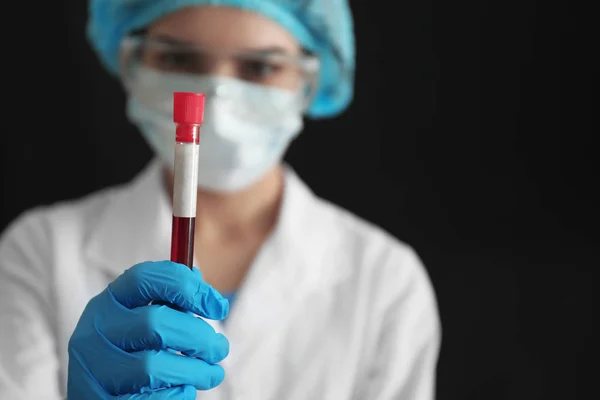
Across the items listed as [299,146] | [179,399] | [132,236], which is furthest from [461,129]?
[179,399]

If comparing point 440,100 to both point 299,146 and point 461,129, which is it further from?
point 299,146

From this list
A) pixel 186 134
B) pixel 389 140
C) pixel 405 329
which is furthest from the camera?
pixel 389 140

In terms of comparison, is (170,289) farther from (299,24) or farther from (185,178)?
(299,24)

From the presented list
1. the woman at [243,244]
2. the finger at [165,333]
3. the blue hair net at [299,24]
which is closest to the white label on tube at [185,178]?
the finger at [165,333]

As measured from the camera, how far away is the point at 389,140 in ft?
3.98

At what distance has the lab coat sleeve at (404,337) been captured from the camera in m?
0.94

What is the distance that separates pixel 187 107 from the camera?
0.52 meters

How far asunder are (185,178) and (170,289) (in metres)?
0.13

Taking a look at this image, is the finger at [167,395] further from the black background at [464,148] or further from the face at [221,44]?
the black background at [464,148]

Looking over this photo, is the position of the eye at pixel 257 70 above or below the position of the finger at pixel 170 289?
above

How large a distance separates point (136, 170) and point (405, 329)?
0.71 m

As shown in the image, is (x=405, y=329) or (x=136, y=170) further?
(x=136, y=170)

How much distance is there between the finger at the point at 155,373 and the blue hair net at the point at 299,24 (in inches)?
21.2

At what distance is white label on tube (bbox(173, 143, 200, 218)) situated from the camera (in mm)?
538
